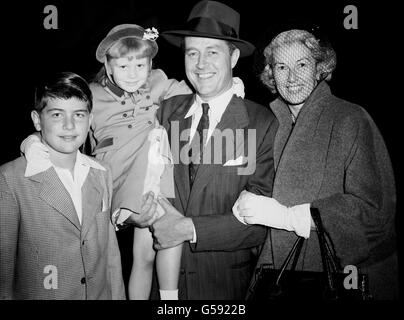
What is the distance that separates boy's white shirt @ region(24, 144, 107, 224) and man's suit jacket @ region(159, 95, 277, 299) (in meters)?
0.49

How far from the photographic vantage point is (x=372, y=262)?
6.75 ft

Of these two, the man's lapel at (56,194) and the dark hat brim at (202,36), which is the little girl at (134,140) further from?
the man's lapel at (56,194)

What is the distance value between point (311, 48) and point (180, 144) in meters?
0.92

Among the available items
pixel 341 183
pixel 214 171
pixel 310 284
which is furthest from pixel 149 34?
pixel 310 284

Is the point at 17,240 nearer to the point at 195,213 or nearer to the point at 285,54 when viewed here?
the point at 195,213

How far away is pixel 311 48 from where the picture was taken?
215 centimetres

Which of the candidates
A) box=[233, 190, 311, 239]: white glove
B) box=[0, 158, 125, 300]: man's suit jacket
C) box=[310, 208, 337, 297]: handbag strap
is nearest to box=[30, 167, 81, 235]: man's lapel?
box=[0, 158, 125, 300]: man's suit jacket

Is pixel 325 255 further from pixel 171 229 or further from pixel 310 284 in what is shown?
pixel 171 229

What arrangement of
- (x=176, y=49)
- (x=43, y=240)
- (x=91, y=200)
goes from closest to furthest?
(x=43, y=240) → (x=91, y=200) → (x=176, y=49)

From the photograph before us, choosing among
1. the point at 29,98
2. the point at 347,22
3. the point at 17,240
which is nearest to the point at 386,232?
the point at 347,22

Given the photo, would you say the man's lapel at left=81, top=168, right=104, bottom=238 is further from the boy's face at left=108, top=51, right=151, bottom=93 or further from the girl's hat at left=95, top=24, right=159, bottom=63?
the girl's hat at left=95, top=24, right=159, bottom=63

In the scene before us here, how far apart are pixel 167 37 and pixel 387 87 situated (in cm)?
149

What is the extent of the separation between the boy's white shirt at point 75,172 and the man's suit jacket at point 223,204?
0.49 m
